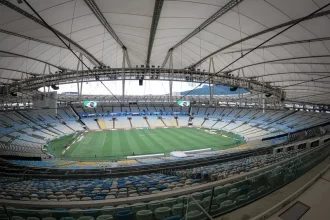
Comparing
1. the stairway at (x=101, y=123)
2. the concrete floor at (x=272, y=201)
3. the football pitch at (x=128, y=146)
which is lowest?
the football pitch at (x=128, y=146)

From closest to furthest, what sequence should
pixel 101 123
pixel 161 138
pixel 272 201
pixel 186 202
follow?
pixel 186 202, pixel 272 201, pixel 161 138, pixel 101 123

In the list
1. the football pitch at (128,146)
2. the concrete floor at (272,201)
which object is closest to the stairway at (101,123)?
the football pitch at (128,146)

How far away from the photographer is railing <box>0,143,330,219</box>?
2.29 m

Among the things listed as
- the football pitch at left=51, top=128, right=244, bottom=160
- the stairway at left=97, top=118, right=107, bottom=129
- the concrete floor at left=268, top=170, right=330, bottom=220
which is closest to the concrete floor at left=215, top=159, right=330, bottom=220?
the concrete floor at left=268, top=170, right=330, bottom=220

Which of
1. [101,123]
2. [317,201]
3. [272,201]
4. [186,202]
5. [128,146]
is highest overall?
[186,202]

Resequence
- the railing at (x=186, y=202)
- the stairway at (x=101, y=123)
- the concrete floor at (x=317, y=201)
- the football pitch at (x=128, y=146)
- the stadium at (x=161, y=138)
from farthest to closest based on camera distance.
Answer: the stairway at (x=101, y=123)
the football pitch at (x=128, y=146)
the stadium at (x=161, y=138)
the concrete floor at (x=317, y=201)
the railing at (x=186, y=202)

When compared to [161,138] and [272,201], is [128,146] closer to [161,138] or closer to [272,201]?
[161,138]

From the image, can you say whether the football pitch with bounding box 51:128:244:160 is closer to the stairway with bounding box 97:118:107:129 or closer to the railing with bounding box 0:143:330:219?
the stairway with bounding box 97:118:107:129

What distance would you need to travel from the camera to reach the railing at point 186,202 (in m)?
2.29

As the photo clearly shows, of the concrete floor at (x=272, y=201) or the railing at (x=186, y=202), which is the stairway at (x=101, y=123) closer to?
the railing at (x=186, y=202)

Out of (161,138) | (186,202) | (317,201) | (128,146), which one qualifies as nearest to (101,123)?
(161,138)

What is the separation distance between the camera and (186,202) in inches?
106

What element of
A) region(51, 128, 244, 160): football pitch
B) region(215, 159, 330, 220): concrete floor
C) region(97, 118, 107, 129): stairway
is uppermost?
region(215, 159, 330, 220): concrete floor

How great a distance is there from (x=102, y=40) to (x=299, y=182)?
634 inches
